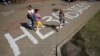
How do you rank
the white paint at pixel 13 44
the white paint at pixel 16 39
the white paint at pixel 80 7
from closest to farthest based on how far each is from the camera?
the white paint at pixel 13 44, the white paint at pixel 16 39, the white paint at pixel 80 7

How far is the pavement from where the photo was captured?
57.1 ft

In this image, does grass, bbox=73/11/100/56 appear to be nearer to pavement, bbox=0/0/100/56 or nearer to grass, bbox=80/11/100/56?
grass, bbox=80/11/100/56

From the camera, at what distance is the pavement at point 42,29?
1739 cm

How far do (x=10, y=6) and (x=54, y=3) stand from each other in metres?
4.98

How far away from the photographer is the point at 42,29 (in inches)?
836

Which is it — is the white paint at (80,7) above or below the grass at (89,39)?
below

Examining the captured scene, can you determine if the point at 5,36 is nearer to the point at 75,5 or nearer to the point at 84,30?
the point at 84,30

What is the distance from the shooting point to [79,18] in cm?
2448

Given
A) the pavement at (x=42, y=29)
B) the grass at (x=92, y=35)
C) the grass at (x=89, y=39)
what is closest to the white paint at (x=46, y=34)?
the pavement at (x=42, y=29)

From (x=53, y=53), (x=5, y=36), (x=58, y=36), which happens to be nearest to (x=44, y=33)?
(x=58, y=36)

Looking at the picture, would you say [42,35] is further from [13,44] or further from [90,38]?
[90,38]

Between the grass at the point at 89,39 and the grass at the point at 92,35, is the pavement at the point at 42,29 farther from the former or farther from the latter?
the grass at the point at 92,35

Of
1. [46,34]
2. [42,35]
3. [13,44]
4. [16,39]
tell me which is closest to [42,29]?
[46,34]

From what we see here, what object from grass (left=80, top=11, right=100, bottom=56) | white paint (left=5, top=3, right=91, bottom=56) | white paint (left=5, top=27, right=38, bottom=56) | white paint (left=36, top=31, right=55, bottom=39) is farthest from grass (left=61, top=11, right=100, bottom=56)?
white paint (left=5, top=27, right=38, bottom=56)
